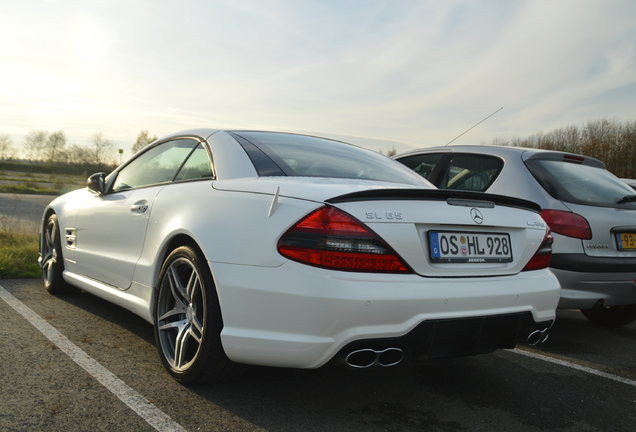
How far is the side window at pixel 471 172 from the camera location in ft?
15.4

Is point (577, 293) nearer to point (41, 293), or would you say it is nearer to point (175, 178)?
point (175, 178)

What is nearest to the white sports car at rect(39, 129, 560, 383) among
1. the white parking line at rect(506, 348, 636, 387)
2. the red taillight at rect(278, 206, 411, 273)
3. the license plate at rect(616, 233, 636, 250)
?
the red taillight at rect(278, 206, 411, 273)

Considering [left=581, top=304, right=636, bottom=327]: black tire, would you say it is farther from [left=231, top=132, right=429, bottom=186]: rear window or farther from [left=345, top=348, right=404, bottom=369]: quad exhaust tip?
[left=345, top=348, right=404, bottom=369]: quad exhaust tip

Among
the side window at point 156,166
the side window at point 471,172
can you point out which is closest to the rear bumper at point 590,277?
the side window at point 471,172

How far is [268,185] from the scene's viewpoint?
257 centimetres

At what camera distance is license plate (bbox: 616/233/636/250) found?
4.05 m

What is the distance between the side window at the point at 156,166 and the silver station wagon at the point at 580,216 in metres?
2.57

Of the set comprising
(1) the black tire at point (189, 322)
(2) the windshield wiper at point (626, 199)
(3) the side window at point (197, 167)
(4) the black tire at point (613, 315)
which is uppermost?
(3) the side window at point (197, 167)

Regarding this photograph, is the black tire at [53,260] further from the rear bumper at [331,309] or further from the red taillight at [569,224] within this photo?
the red taillight at [569,224]

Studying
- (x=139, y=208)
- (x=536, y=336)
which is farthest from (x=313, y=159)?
(x=536, y=336)

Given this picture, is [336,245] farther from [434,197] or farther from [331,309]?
[434,197]

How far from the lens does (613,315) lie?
4.89 m

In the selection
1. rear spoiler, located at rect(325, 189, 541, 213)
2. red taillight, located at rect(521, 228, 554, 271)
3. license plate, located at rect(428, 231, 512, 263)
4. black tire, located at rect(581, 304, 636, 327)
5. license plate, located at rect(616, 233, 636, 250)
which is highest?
rear spoiler, located at rect(325, 189, 541, 213)

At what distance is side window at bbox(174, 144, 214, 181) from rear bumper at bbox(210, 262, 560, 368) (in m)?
0.78
